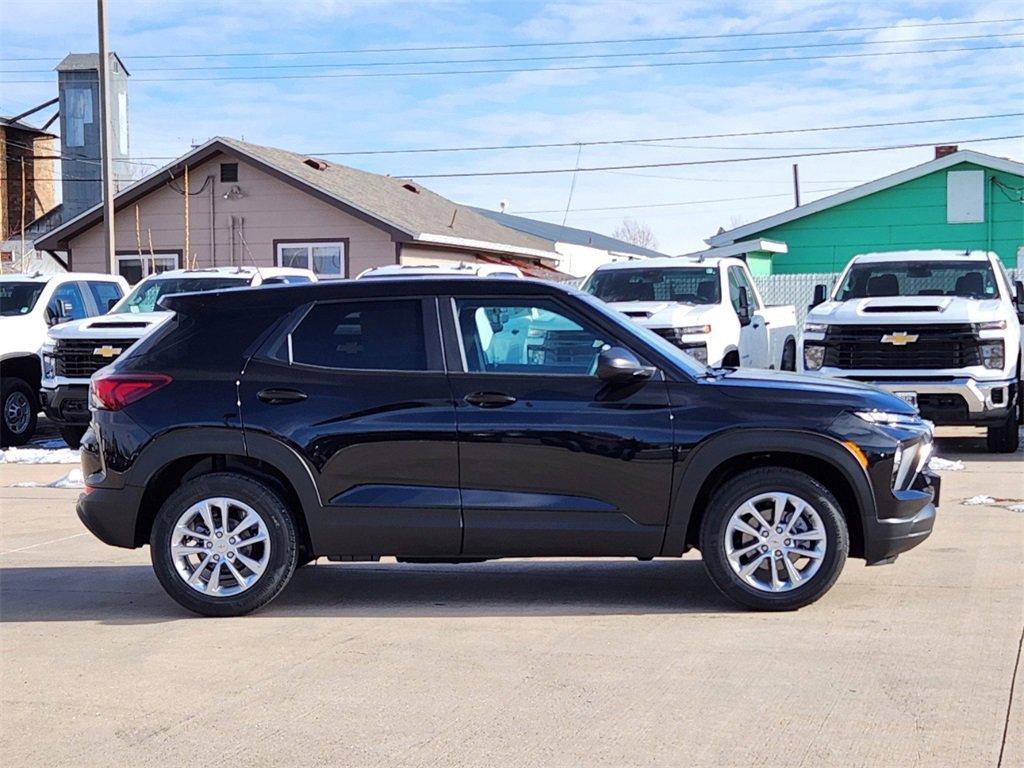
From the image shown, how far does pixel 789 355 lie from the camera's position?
61.9 ft

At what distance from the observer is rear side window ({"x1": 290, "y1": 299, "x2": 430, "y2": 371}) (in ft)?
23.5

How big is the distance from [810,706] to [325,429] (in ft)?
9.65

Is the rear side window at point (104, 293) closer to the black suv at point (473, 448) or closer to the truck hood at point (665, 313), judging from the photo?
the truck hood at point (665, 313)

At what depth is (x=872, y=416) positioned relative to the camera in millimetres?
6945

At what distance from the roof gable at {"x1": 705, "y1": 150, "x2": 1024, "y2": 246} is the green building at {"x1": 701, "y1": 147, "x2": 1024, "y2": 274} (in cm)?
2

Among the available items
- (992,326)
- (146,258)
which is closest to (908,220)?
(992,326)

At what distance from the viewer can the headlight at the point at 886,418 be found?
6938 mm

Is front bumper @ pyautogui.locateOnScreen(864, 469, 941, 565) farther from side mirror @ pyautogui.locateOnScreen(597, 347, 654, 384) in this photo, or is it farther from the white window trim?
the white window trim

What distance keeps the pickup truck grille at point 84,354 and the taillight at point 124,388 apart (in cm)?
775

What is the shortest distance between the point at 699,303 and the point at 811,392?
882 centimetres

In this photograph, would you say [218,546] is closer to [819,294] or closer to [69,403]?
[69,403]

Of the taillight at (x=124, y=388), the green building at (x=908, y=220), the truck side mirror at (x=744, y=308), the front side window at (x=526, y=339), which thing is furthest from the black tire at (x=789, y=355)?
the taillight at (x=124, y=388)

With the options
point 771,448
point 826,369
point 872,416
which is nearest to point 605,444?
point 771,448

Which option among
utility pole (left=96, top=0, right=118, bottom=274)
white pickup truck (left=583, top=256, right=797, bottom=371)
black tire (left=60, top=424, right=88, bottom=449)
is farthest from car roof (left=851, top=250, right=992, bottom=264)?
utility pole (left=96, top=0, right=118, bottom=274)
